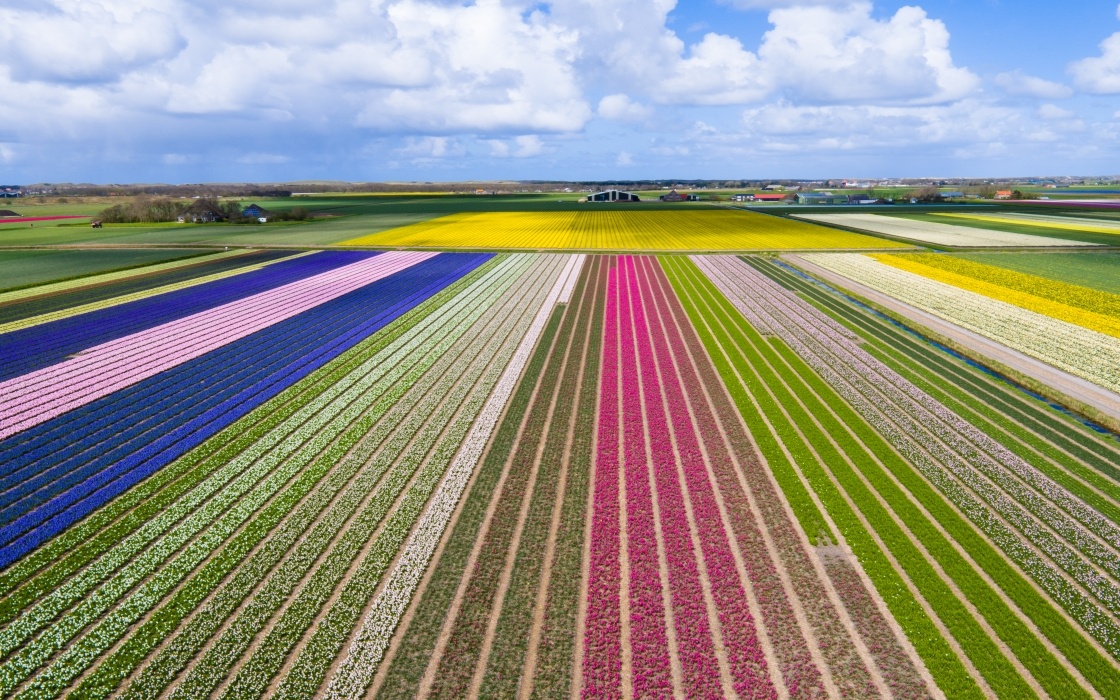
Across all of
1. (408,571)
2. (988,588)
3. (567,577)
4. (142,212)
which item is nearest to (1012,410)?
(988,588)

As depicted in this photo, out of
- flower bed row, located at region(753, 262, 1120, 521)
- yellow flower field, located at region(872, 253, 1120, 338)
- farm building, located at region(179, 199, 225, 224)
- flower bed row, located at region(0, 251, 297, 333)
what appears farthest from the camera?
farm building, located at region(179, 199, 225, 224)

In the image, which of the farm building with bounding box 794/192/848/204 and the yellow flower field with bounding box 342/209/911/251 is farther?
the farm building with bounding box 794/192/848/204

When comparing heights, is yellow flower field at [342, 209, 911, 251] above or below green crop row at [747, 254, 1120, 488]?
above

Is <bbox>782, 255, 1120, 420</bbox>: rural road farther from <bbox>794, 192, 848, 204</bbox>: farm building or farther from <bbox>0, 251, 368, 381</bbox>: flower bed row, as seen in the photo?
<bbox>794, 192, 848, 204</bbox>: farm building

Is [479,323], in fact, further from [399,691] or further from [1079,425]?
[1079,425]

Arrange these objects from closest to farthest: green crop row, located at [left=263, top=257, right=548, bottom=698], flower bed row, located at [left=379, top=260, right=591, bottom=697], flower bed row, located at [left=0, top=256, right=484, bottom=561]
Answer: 1. green crop row, located at [left=263, top=257, right=548, bottom=698]
2. flower bed row, located at [left=379, top=260, right=591, bottom=697]
3. flower bed row, located at [left=0, top=256, right=484, bottom=561]

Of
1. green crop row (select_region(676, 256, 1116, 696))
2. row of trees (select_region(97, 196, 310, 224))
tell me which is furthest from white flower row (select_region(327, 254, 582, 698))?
row of trees (select_region(97, 196, 310, 224))

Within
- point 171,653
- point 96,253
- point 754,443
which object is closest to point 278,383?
point 171,653

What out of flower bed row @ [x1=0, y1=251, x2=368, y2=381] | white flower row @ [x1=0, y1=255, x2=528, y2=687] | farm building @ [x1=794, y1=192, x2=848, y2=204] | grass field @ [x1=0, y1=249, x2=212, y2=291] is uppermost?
farm building @ [x1=794, y1=192, x2=848, y2=204]
